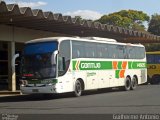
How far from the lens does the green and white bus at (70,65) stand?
2284cm

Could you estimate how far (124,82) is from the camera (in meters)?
30.0

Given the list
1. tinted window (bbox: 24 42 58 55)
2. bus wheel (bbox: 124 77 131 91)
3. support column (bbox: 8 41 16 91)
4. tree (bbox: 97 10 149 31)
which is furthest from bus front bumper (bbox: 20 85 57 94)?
tree (bbox: 97 10 149 31)

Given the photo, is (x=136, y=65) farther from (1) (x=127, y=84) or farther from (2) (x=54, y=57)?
(2) (x=54, y=57)

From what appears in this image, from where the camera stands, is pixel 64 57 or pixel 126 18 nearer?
pixel 64 57

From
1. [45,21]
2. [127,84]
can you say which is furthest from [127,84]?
[45,21]

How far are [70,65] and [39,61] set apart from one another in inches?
64.2

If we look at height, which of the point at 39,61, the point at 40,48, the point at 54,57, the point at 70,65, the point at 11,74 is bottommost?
the point at 11,74

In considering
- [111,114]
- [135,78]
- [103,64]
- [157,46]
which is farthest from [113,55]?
[157,46]

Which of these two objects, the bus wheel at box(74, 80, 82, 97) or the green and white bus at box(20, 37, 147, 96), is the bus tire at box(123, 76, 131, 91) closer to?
the green and white bus at box(20, 37, 147, 96)

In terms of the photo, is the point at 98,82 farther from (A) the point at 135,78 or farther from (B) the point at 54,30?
(B) the point at 54,30

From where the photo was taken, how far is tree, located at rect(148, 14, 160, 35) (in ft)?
295

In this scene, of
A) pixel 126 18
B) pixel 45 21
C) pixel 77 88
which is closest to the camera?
pixel 77 88

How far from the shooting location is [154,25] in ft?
300

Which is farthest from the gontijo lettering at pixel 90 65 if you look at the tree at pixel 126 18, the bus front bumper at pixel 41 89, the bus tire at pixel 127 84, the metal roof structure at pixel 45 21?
the tree at pixel 126 18
